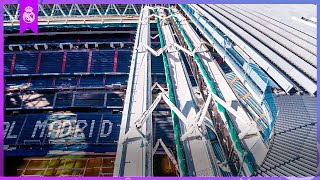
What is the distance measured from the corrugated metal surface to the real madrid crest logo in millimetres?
4661

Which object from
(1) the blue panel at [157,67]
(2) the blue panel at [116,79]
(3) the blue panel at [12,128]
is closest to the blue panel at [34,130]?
(3) the blue panel at [12,128]

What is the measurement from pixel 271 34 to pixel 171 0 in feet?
12.4

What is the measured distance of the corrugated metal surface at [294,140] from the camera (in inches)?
165

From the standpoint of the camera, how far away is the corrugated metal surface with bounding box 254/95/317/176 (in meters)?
4.20

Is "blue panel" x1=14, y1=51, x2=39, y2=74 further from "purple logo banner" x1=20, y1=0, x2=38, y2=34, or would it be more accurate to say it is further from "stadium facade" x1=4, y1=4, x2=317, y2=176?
"purple logo banner" x1=20, y1=0, x2=38, y2=34

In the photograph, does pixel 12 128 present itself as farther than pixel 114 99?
No

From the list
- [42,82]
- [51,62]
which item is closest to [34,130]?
[42,82]

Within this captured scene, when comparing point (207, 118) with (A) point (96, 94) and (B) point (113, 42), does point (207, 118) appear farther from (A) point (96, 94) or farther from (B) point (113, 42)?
(B) point (113, 42)

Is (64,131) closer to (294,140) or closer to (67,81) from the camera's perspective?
(67,81)

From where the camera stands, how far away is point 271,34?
775 centimetres

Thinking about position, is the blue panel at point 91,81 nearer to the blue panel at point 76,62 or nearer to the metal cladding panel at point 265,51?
the blue panel at point 76,62

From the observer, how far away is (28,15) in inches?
206

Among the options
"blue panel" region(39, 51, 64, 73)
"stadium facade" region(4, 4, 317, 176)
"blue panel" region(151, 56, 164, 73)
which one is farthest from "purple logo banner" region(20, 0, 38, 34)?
"blue panel" region(39, 51, 64, 73)

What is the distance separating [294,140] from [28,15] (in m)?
5.04
